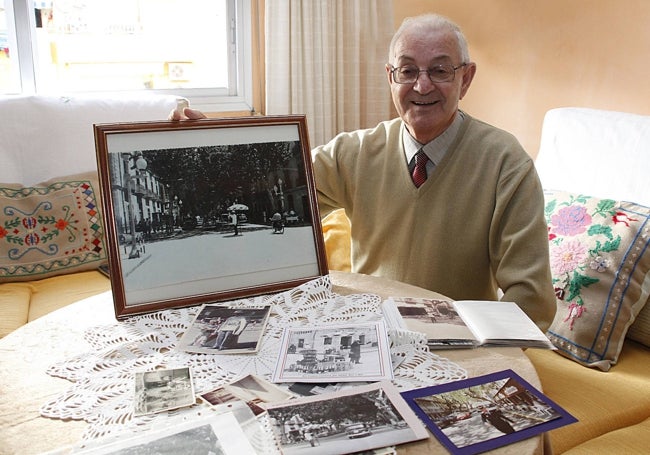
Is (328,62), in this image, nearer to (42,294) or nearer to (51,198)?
(51,198)

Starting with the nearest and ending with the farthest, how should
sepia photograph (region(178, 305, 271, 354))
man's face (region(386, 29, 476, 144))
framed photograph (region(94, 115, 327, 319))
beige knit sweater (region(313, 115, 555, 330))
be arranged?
sepia photograph (region(178, 305, 271, 354)), framed photograph (region(94, 115, 327, 319)), beige knit sweater (region(313, 115, 555, 330)), man's face (region(386, 29, 476, 144))

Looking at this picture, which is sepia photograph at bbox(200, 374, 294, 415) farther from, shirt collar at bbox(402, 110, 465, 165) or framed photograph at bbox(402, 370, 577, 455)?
shirt collar at bbox(402, 110, 465, 165)

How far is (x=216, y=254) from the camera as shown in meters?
1.24

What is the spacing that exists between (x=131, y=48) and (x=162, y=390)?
2373 millimetres

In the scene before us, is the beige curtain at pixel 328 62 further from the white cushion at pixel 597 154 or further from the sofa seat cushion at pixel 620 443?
the sofa seat cushion at pixel 620 443

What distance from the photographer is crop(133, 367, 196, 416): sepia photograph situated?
879 mm

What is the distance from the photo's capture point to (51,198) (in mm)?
2143

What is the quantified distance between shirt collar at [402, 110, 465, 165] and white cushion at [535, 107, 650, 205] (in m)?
0.56

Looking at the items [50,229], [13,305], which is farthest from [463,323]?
[50,229]

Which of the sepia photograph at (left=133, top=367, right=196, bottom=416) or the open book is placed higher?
the open book

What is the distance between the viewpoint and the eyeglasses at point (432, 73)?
156 centimetres

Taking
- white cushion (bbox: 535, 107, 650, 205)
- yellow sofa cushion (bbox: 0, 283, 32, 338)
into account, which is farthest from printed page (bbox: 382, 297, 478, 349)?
yellow sofa cushion (bbox: 0, 283, 32, 338)

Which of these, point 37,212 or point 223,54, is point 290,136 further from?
point 223,54

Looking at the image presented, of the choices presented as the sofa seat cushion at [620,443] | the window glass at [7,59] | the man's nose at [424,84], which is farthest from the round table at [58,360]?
the window glass at [7,59]
